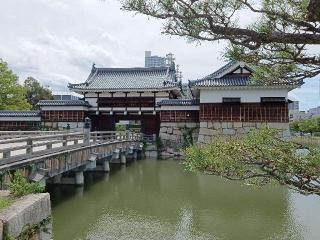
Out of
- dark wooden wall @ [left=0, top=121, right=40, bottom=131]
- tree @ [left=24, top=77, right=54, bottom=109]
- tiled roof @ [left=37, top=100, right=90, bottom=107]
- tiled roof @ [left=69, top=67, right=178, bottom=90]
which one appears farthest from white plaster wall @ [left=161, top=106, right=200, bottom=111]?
tree @ [left=24, top=77, right=54, bottom=109]

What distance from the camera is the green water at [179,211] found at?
336 inches

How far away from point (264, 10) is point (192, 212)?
24.2 feet

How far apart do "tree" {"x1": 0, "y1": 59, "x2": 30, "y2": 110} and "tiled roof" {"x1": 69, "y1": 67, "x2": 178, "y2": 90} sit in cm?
477

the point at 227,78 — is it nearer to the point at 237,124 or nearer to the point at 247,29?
the point at 237,124

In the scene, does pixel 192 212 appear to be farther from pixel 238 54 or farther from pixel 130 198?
pixel 238 54

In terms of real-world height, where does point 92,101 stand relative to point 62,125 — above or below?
above

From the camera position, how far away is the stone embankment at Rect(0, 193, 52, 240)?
12.4ft

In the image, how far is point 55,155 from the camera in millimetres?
10438

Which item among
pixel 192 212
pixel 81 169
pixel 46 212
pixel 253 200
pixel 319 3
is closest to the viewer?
pixel 319 3

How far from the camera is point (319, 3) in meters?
3.41

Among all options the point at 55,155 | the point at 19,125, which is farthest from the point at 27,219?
the point at 19,125

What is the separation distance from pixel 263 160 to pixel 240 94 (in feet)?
73.0

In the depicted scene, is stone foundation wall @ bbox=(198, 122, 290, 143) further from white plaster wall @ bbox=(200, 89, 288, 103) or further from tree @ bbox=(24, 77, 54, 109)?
tree @ bbox=(24, 77, 54, 109)

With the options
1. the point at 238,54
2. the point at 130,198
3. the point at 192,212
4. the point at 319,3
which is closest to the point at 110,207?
the point at 130,198
